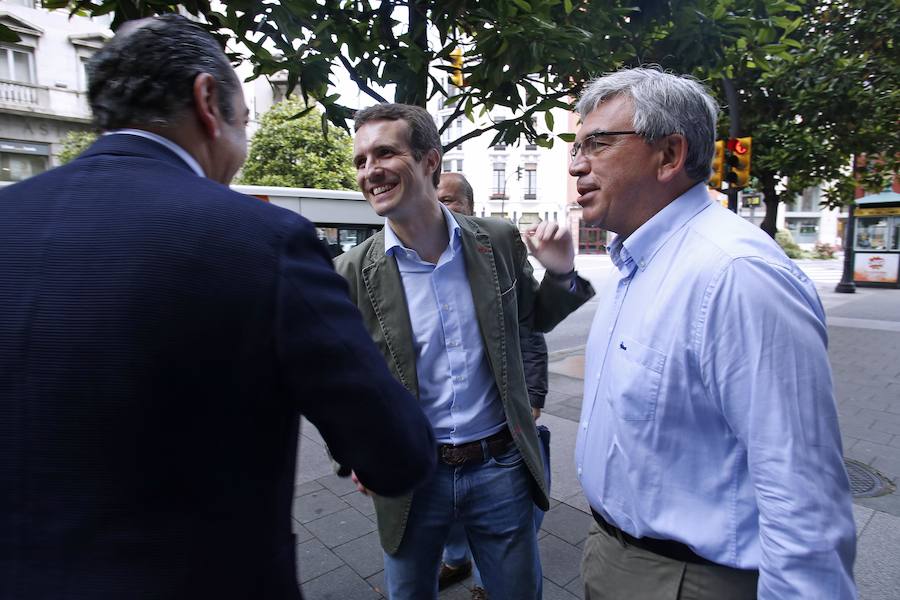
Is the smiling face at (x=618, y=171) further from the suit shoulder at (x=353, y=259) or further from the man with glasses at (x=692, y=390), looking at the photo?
the suit shoulder at (x=353, y=259)

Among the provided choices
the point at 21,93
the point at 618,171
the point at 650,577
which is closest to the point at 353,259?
the point at 618,171

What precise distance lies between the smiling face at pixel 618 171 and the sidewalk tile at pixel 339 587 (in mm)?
2321

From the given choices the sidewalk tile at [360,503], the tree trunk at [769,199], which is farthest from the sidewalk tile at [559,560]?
the tree trunk at [769,199]

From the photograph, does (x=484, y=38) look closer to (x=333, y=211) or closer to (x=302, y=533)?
(x=302, y=533)

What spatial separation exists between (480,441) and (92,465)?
1.31 m

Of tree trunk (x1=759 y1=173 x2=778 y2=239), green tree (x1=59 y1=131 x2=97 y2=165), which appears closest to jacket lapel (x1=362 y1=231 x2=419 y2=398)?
tree trunk (x1=759 y1=173 x2=778 y2=239)

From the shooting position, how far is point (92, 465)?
2.77ft

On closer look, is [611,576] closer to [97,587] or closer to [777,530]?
[777,530]

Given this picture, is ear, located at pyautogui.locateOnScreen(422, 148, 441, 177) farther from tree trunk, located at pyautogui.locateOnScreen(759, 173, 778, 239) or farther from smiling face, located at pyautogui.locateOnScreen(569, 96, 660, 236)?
tree trunk, located at pyautogui.locateOnScreen(759, 173, 778, 239)

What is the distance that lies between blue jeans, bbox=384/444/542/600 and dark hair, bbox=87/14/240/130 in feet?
4.60

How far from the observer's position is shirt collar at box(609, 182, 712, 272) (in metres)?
1.45

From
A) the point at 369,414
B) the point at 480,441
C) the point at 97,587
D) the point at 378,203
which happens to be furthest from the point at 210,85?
the point at 480,441

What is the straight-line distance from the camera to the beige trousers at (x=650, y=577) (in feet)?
4.26

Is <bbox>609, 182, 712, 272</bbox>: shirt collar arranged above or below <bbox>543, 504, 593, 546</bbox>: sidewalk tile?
above
